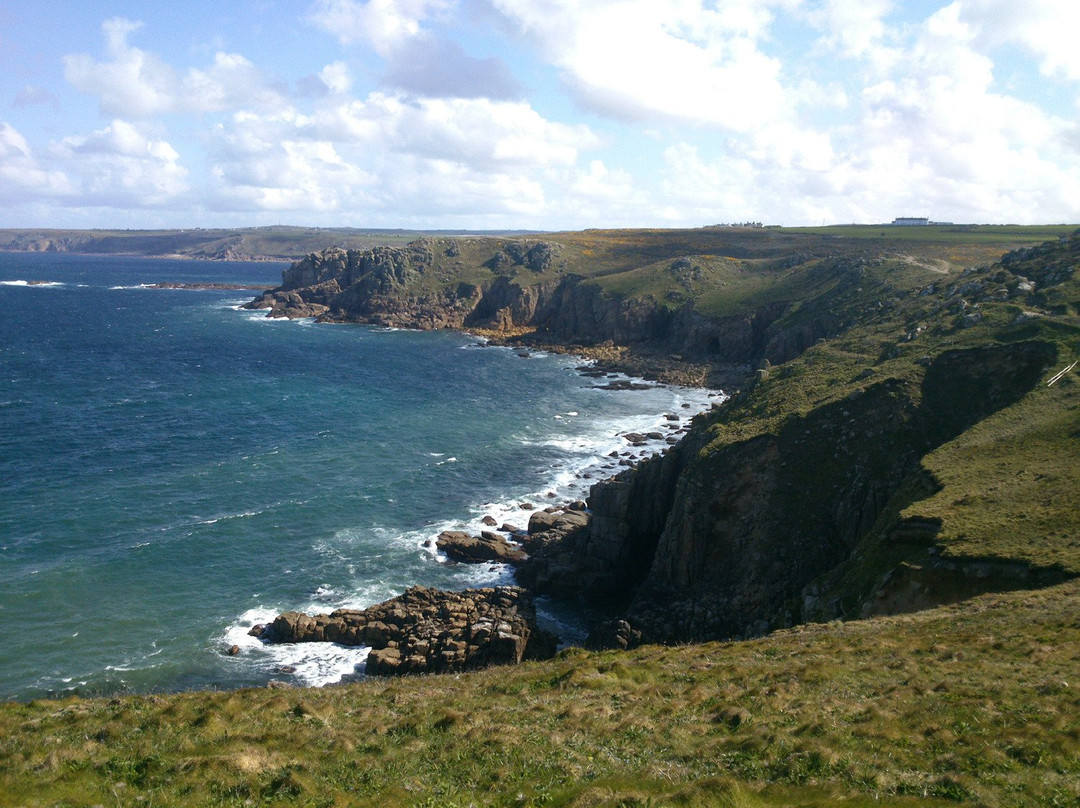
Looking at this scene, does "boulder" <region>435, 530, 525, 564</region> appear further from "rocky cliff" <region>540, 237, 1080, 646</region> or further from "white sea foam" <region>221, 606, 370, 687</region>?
"white sea foam" <region>221, 606, 370, 687</region>

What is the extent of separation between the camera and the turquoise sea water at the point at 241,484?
4112cm

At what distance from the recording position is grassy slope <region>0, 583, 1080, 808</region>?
15672 millimetres

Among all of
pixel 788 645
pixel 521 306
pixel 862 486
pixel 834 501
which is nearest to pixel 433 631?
pixel 788 645

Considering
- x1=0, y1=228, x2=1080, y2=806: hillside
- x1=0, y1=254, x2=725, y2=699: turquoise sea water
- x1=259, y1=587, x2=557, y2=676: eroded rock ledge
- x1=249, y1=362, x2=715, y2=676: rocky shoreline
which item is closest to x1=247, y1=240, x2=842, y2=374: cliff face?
x1=0, y1=254, x2=725, y2=699: turquoise sea water

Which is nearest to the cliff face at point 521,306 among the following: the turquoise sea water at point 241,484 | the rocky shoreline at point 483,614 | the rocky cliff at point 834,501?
the turquoise sea water at point 241,484

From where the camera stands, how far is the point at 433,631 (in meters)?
40.8

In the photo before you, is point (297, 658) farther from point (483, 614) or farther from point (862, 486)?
point (862, 486)

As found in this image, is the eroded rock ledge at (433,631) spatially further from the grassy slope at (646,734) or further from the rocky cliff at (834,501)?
the grassy slope at (646,734)

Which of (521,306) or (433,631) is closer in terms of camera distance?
(433,631)

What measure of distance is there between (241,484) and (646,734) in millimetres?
51384

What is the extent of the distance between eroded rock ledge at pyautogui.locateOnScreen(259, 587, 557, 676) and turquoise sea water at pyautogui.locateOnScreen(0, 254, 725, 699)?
1345 millimetres

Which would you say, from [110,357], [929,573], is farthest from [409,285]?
[929,573]

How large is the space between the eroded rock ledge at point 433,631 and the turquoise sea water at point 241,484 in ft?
4.41

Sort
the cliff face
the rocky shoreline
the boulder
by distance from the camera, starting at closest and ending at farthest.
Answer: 1. the rocky shoreline
2. the boulder
3. the cliff face
